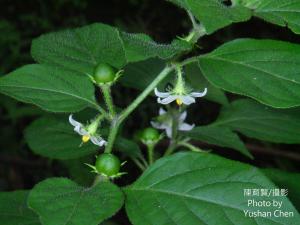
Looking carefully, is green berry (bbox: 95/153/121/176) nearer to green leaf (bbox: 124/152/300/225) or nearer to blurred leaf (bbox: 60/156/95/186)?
green leaf (bbox: 124/152/300/225)

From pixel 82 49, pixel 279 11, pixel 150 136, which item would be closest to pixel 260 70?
pixel 279 11

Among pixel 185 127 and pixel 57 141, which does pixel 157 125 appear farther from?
pixel 57 141

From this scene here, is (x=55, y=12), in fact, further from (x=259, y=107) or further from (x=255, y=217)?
(x=255, y=217)

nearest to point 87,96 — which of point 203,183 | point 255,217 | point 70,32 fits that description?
point 70,32

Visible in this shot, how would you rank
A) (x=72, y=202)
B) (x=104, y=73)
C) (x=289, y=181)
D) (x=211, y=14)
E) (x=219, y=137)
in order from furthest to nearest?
(x=289, y=181) → (x=219, y=137) → (x=104, y=73) → (x=72, y=202) → (x=211, y=14)

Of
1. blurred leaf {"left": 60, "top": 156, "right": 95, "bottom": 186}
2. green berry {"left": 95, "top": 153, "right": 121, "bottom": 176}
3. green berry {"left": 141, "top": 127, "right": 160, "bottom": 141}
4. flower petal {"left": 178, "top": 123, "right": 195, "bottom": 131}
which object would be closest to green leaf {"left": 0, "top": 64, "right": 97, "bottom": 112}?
green berry {"left": 95, "top": 153, "right": 121, "bottom": 176}

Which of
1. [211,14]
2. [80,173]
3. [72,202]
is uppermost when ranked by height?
[80,173]

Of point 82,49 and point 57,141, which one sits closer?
point 82,49
